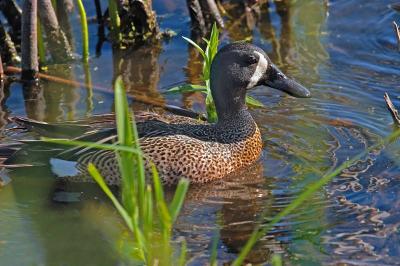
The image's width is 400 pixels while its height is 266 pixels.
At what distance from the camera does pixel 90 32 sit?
350 inches

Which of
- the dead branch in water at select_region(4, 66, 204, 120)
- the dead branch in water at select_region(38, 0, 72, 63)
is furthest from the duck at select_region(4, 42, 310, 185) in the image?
the dead branch in water at select_region(38, 0, 72, 63)

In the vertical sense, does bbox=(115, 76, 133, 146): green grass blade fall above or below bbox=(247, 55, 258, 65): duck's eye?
above

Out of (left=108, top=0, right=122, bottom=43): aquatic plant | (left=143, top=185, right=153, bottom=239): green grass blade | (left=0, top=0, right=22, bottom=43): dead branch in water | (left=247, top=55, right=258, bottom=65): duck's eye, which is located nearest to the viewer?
(left=143, top=185, right=153, bottom=239): green grass blade

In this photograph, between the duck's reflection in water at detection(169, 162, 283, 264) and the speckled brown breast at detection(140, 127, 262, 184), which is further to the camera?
the speckled brown breast at detection(140, 127, 262, 184)

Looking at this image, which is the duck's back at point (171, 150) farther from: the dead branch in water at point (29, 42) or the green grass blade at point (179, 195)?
the green grass blade at point (179, 195)

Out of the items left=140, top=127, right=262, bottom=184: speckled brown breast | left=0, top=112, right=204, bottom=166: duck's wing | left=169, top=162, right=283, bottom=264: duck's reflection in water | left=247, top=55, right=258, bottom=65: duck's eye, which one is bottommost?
left=169, top=162, right=283, bottom=264: duck's reflection in water

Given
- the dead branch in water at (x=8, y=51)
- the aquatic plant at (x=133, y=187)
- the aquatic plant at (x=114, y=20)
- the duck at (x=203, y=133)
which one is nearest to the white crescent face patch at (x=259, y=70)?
the duck at (x=203, y=133)

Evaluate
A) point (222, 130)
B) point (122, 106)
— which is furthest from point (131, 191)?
point (222, 130)

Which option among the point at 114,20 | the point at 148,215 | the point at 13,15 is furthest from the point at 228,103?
the point at 148,215

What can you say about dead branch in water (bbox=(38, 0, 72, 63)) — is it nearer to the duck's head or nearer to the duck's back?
the duck's back

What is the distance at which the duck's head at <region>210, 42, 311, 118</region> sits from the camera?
6598 millimetres

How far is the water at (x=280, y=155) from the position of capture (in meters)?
5.27

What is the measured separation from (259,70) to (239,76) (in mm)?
149

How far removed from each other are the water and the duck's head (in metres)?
0.40
